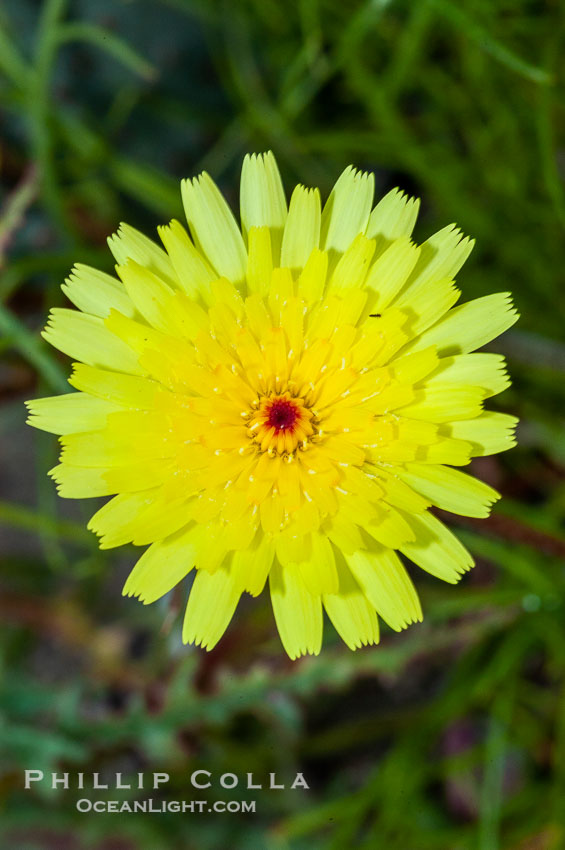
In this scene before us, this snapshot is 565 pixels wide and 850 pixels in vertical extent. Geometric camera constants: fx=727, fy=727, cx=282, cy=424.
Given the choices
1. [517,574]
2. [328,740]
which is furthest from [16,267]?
[328,740]

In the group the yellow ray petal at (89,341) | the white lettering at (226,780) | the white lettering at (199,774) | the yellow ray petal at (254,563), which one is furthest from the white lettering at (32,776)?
the yellow ray petal at (89,341)

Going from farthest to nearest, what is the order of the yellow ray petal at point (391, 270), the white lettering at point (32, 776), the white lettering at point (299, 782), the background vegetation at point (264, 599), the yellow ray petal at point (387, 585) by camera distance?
the white lettering at point (299, 782) → the white lettering at point (32, 776) → the background vegetation at point (264, 599) → the yellow ray petal at point (387, 585) → the yellow ray petal at point (391, 270)

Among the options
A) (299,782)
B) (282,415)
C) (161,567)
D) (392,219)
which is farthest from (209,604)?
(299,782)

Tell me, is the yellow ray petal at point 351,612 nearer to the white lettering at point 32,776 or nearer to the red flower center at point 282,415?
the red flower center at point 282,415

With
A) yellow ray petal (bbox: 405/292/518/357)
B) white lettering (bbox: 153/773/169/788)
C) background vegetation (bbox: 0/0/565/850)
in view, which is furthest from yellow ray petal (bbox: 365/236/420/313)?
white lettering (bbox: 153/773/169/788)

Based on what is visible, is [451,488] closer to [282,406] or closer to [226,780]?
[282,406]

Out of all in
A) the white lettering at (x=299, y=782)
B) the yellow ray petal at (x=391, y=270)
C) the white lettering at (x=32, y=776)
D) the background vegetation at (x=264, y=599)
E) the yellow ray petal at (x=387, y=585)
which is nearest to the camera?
the yellow ray petal at (x=391, y=270)

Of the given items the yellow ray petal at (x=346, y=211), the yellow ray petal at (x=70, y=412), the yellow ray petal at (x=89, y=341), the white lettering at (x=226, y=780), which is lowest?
the white lettering at (x=226, y=780)

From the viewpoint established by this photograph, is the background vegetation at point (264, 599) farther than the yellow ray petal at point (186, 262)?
Yes
